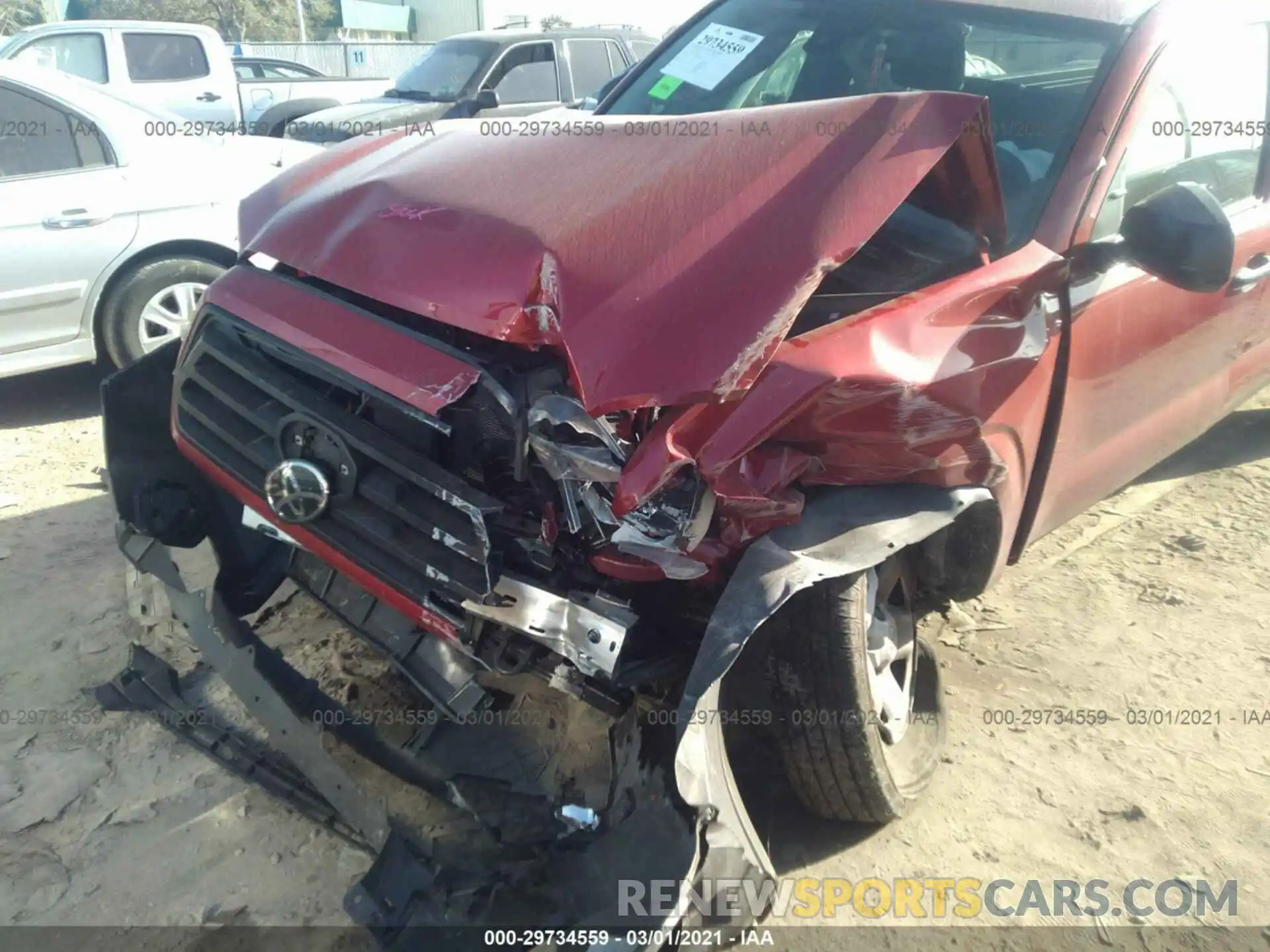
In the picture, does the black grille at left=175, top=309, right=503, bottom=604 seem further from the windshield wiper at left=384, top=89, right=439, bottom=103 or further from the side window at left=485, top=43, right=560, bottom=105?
the windshield wiper at left=384, top=89, right=439, bottom=103

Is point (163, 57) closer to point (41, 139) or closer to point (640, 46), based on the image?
point (640, 46)

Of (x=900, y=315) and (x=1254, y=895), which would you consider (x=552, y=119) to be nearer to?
(x=900, y=315)

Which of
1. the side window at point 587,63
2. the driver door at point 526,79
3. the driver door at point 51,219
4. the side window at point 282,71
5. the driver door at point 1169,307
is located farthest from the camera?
the side window at point 282,71

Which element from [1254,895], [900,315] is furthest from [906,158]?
[1254,895]

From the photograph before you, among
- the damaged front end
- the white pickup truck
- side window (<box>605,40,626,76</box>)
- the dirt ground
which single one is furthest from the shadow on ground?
side window (<box>605,40,626,76</box>)

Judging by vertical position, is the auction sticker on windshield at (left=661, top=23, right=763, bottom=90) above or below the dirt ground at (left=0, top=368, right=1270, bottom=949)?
above

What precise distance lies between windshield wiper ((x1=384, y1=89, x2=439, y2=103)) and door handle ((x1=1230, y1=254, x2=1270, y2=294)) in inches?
280

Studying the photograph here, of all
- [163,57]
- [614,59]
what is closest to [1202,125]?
[614,59]

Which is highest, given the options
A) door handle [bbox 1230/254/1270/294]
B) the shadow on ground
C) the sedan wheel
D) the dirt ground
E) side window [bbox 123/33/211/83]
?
door handle [bbox 1230/254/1270/294]

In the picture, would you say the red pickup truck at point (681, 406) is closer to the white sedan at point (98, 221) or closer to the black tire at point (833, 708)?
the black tire at point (833, 708)

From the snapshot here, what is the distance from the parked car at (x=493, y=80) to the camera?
27.6ft

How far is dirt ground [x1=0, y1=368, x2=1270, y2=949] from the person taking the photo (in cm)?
235

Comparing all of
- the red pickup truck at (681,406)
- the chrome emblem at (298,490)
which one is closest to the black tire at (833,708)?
the red pickup truck at (681,406)

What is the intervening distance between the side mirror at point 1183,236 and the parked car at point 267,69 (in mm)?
14215
